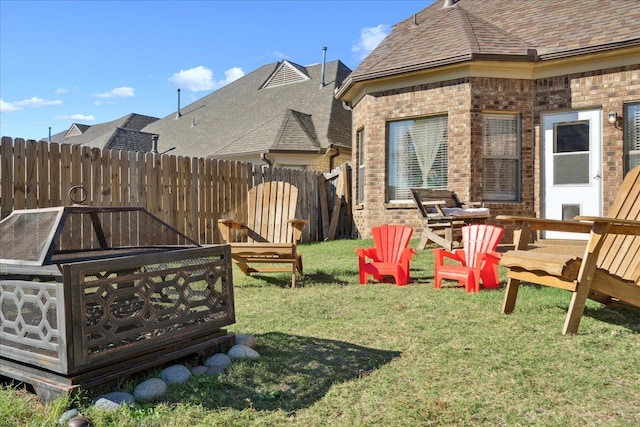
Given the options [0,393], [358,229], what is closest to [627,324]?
[0,393]

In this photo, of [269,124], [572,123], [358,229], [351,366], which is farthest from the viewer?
[269,124]

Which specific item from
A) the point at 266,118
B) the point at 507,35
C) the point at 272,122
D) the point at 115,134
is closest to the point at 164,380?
the point at 507,35

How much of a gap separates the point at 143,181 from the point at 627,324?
697 cm

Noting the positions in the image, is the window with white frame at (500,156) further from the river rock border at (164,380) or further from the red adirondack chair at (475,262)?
the river rock border at (164,380)

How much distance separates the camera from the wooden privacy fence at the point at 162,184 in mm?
6488

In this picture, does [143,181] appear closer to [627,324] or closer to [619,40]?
[627,324]

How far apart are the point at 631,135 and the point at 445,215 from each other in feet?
12.8

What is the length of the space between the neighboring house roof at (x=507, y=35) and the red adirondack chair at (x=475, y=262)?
4.88 m

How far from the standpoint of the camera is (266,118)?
19781mm

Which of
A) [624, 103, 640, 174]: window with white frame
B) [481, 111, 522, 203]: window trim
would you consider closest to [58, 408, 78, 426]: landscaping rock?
[481, 111, 522, 203]: window trim

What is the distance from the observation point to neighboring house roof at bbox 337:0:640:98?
360 inches

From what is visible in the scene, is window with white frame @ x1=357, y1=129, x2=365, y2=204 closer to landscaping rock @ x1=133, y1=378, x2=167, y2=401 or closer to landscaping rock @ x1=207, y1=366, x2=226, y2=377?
landscaping rock @ x1=207, y1=366, x2=226, y2=377

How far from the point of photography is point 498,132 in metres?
9.84

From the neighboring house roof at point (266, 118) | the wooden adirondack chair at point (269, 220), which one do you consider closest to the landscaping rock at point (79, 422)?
the wooden adirondack chair at point (269, 220)
